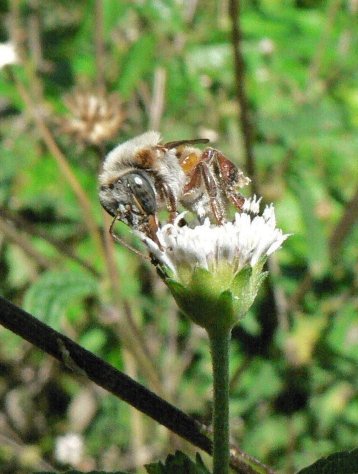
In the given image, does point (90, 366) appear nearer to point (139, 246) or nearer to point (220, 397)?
point (220, 397)

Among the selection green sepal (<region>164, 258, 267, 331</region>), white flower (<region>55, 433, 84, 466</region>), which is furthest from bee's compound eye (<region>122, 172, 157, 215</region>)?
white flower (<region>55, 433, 84, 466</region>)

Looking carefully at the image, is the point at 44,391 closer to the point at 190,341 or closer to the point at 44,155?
the point at 190,341

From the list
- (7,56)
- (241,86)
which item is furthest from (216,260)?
(7,56)

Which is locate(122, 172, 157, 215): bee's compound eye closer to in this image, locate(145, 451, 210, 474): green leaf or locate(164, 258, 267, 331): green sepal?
locate(164, 258, 267, 331): green sepal

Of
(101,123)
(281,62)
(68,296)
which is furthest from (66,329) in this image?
(281,62)

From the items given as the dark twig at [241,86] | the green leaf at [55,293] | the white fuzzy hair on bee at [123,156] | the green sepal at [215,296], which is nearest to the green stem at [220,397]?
the green sepal at [215,296]
